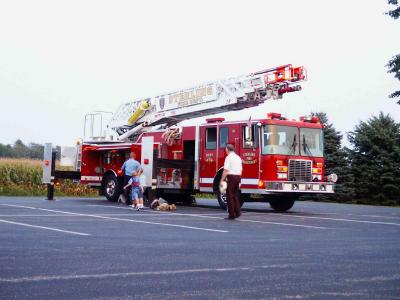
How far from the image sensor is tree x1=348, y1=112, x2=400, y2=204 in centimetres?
3662

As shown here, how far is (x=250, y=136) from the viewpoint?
1853cm

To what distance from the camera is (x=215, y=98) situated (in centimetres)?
2116

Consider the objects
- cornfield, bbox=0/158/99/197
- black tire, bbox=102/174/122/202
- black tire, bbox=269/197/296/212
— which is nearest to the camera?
black tire, bbox=269/197/296/212

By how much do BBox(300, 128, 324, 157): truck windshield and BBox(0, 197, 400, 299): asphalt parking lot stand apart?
22.1 feet

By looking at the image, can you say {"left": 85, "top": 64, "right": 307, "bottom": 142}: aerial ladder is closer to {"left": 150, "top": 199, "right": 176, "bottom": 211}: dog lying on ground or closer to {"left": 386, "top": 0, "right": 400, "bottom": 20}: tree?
{"left": 150, "top": 199, "right": 176, "bottom": 211}: dog lying on ground

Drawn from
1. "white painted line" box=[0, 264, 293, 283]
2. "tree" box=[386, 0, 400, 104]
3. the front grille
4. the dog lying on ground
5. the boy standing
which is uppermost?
"tree" box=[386, 0, 400, 104]

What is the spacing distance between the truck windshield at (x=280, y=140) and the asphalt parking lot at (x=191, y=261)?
19.9 feet

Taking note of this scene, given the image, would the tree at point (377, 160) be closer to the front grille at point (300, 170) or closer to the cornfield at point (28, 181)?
the cornfield at point (28, 181)

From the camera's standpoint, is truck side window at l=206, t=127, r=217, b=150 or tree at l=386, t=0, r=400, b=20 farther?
tree at l=386, t=0, r=400, b=20

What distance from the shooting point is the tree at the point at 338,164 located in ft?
120

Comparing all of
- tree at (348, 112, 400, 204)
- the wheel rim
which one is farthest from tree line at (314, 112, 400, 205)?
the wheel rim

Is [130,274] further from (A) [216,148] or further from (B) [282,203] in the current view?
(B) [282,203]

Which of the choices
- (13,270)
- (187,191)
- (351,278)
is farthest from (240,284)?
(187,191)

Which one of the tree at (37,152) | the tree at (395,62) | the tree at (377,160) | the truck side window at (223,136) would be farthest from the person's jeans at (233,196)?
the tree at (37,152)
